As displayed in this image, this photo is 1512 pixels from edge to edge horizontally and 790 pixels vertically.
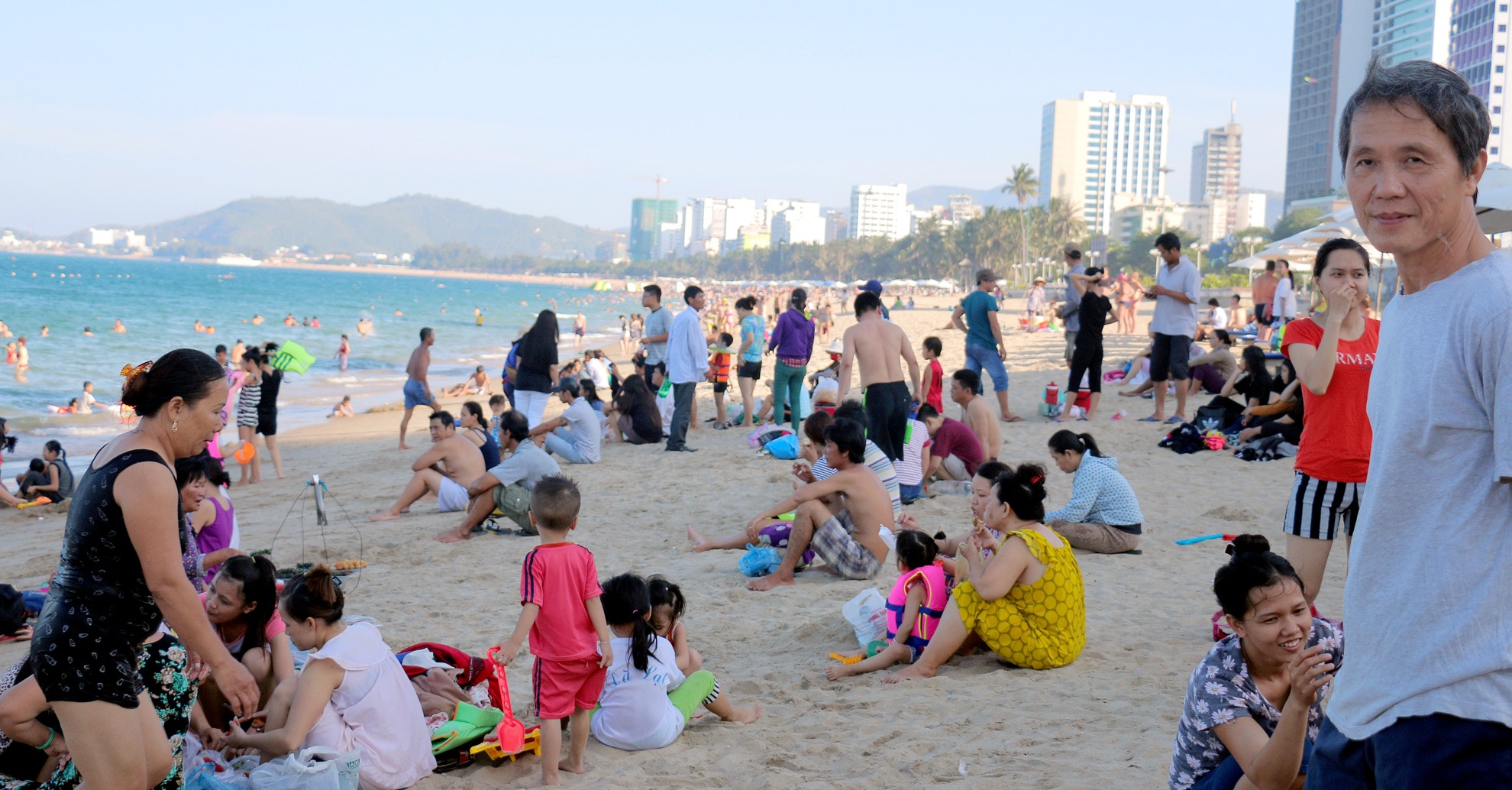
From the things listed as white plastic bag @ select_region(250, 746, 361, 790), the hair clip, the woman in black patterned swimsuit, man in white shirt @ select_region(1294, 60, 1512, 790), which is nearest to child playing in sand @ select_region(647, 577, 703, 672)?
white plastic bag @ select_region(250, 746, 361, 790)

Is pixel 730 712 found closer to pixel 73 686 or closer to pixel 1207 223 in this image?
pixel 73 686

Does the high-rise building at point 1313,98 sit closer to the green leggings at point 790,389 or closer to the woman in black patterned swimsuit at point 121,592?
the green leggings at point 790,389

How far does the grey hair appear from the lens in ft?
4.42

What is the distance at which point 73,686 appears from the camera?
98.1 inches

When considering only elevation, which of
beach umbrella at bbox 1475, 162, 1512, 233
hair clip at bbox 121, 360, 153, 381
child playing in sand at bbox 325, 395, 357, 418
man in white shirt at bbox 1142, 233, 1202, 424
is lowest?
child playing in sand at bbox 325, 395, 357, 418

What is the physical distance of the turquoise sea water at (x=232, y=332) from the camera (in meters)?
19.9

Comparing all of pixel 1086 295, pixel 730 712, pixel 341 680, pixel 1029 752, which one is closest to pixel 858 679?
pixel 730 712

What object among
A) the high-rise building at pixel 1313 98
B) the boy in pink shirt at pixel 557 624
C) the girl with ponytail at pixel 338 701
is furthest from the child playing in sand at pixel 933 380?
the high-rise building at pixel 1313 98

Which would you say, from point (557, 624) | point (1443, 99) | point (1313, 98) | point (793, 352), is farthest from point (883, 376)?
point (1313, 98)

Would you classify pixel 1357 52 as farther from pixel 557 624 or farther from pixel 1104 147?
pixel 557 624

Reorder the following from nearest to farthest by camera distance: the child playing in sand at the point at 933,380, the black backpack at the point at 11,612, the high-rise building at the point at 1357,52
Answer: the black backpack at the point at 11,612
the child playing in sand at the point at 933,380
the high-rise building at the point at 1357,52

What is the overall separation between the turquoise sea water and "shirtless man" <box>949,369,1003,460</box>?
12.2 meters

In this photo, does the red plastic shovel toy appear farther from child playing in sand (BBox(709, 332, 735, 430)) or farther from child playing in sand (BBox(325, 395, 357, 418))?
child playing in sand (BBox(325, 395, 357, 418))

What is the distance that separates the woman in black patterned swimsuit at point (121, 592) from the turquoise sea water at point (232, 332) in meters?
13.4
